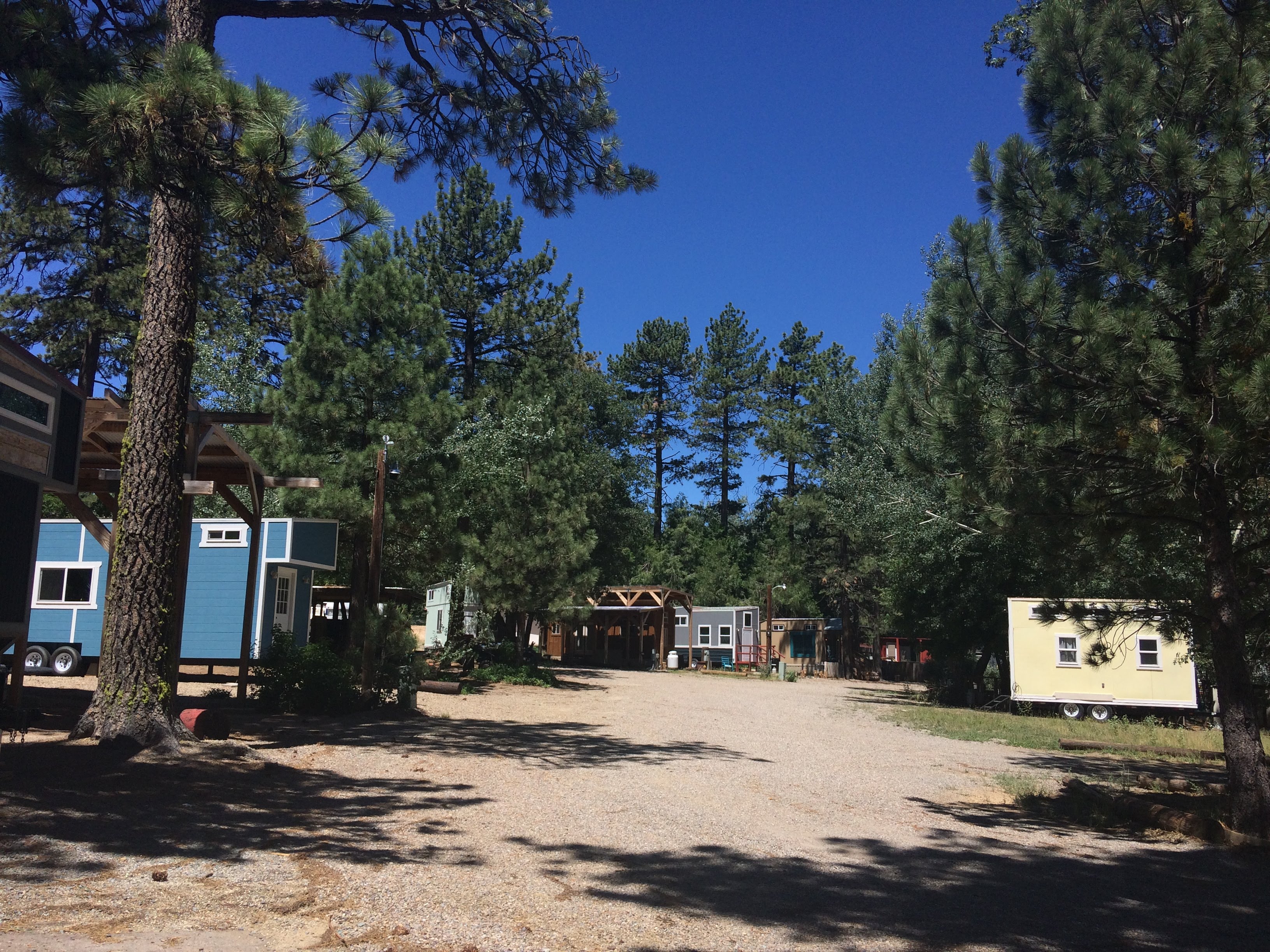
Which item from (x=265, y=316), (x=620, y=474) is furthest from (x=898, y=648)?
(x=265, y=316)

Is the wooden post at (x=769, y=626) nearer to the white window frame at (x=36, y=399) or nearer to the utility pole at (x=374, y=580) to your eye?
the utility pole at (x=374, y=580)

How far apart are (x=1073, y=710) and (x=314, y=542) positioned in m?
16.9

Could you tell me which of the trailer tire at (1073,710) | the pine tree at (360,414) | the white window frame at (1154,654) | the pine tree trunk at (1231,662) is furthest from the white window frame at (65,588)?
the white window frame at (1154,654)

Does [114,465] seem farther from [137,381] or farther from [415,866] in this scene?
[415,866]

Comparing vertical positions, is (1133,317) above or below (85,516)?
above

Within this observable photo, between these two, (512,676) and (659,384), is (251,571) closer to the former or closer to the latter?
(512,676)

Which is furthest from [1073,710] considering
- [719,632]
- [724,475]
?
[724,475]

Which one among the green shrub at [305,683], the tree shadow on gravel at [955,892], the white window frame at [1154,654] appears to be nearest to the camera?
the tree shadow on gravel at [955,892]

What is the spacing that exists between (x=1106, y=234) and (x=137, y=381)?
9.17 meters

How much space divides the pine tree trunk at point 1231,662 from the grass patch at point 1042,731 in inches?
278

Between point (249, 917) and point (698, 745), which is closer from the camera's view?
point (249, 917)

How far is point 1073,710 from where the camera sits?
2055cm

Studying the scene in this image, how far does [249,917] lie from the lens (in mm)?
4367

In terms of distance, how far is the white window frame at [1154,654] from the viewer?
1969 centimetres
